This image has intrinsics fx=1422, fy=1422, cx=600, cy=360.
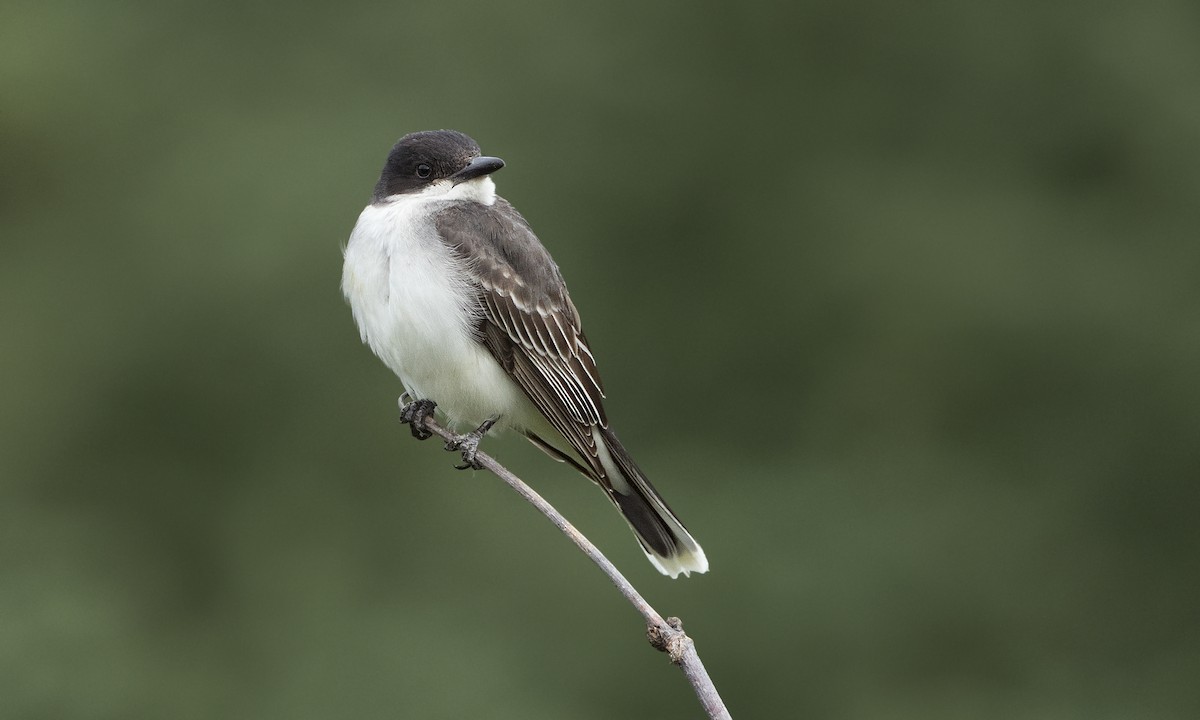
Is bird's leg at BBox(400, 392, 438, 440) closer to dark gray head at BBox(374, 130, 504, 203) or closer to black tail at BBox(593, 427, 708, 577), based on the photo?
black tail at BBox(593, 427, 708, 577)

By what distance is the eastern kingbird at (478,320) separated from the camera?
5098 millimetres

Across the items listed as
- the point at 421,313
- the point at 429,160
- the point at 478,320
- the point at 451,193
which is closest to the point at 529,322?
the point at 478,320

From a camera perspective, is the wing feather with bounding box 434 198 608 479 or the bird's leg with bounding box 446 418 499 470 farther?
the wing feather with bounding box 434 198 608 479

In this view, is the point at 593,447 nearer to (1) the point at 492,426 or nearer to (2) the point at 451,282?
(1) the point at 492,426

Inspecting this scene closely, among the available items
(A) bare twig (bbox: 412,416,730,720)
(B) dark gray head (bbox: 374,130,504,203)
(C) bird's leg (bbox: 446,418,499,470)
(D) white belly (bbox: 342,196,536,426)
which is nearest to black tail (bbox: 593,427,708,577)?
(D) white belly (bbox: 342,196,536,426)

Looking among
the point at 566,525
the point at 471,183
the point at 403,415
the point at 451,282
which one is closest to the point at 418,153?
the point at 471,183

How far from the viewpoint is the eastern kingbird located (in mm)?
5098

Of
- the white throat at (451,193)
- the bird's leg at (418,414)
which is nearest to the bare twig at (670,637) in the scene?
the bird's leg at (418,414)

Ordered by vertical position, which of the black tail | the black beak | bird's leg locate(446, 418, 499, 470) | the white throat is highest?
the black beak

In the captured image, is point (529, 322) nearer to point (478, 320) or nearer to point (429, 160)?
point (478, 320)

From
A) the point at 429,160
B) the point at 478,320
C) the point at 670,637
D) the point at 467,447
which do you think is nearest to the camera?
the point at 670,637

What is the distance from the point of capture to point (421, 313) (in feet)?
16.5

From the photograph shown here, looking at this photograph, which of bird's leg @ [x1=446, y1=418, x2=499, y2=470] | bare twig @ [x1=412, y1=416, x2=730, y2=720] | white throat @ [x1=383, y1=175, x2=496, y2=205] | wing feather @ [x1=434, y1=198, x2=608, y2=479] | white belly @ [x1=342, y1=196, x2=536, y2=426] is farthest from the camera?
white throat @ [x1=383, y1=175, x2=496, y2=205]

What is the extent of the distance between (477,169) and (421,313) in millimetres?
638
